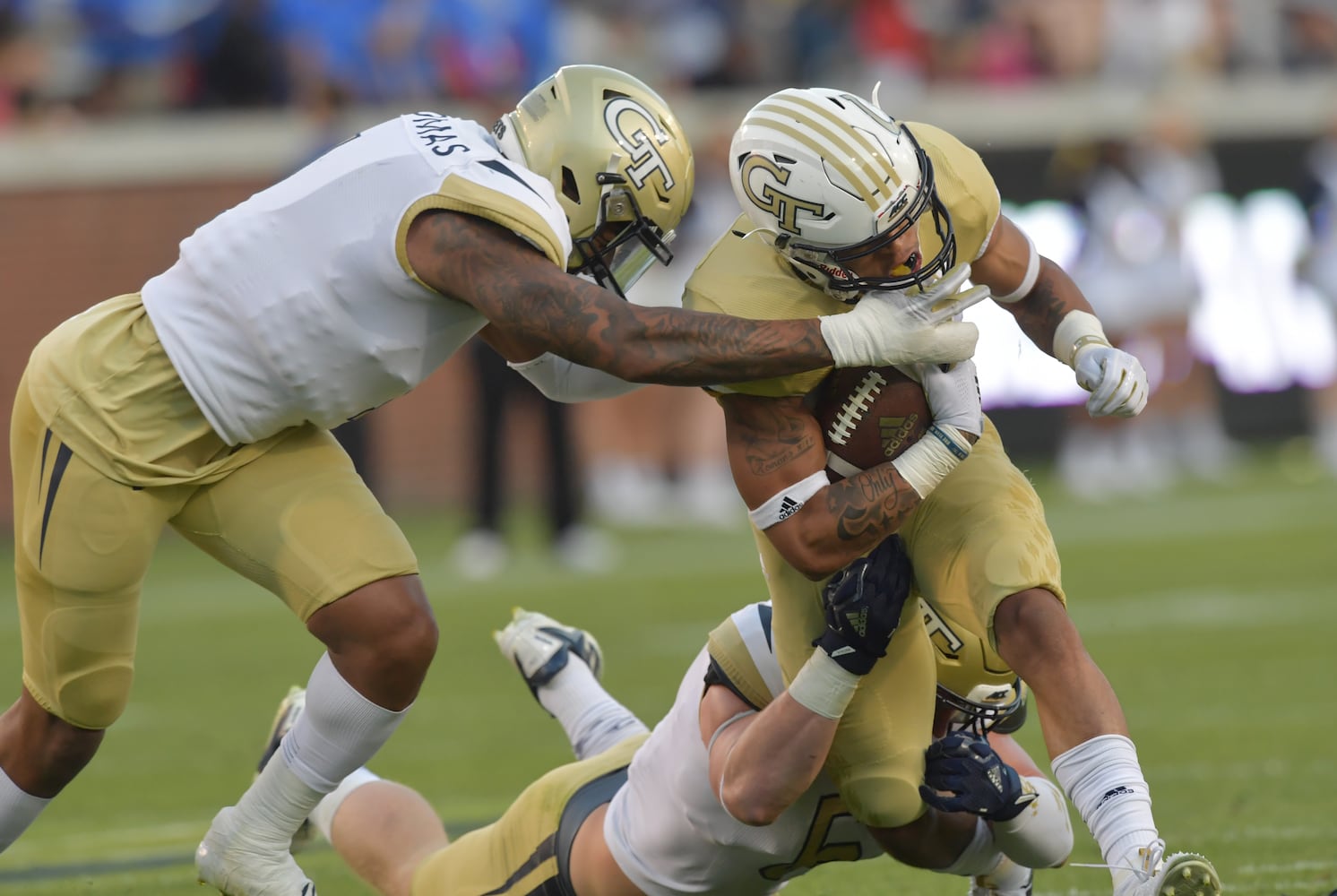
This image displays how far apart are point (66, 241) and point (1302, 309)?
8481 millimetres

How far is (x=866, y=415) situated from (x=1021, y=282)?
2.00ft

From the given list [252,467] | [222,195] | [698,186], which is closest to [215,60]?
[222,195]

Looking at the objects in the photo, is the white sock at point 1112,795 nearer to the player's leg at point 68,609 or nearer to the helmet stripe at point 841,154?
the helmet stripe at point 841,154

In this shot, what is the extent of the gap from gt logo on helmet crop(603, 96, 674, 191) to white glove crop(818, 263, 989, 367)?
68 cm

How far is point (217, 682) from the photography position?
8.10 metres

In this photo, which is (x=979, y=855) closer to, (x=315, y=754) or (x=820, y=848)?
(x=820, y=848)

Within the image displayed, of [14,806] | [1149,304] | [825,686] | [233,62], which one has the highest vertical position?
[825,686]

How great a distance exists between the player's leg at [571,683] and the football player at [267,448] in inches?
24.2

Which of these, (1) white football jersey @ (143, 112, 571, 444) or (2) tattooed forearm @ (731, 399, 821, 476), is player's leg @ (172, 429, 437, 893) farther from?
(2) tattooed forearm @ (731, 399, 821, 476)

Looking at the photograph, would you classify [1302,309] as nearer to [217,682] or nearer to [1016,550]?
[217,682]

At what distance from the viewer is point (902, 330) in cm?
371

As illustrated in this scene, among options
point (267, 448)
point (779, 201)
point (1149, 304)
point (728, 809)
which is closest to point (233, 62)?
point (1149, 304)

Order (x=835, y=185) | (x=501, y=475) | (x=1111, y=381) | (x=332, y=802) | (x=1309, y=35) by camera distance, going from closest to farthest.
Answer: (x=835, y=185), (x=1111, y=381), (x=332, y=802), (x=501, y=475), (x=1309, y=35)

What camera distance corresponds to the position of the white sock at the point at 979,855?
3869 millimetres
